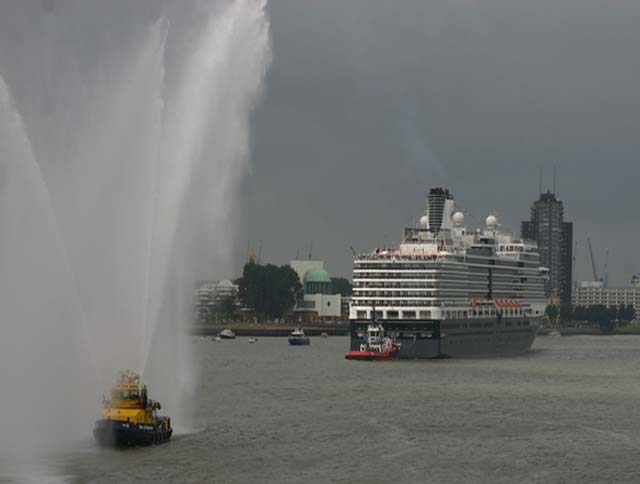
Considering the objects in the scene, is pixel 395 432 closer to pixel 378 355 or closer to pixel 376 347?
pixel 378 355

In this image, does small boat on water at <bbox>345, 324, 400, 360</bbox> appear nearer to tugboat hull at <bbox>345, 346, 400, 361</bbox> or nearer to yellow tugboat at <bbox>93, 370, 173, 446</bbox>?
tugboat hull at <bbox>345, 346, 400, 361</bbox>

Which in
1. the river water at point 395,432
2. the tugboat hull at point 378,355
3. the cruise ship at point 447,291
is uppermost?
the cruise ship at point 447,291

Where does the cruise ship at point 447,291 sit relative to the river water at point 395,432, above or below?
above

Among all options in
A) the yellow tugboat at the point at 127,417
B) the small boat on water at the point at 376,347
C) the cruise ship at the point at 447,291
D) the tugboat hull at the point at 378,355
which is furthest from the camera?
the cruise ship at the point at 447,291

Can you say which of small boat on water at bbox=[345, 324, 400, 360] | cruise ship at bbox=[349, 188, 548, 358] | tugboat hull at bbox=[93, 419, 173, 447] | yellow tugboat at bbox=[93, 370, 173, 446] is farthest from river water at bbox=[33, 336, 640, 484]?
cruise ship at bbox=[349, 188, 548, 358]

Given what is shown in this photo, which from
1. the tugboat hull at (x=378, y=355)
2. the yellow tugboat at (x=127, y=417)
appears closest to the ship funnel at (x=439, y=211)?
the tugboat hull at (x=378, y=355)

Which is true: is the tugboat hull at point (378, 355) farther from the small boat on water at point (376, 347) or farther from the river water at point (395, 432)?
the river water at point (395, 432)
